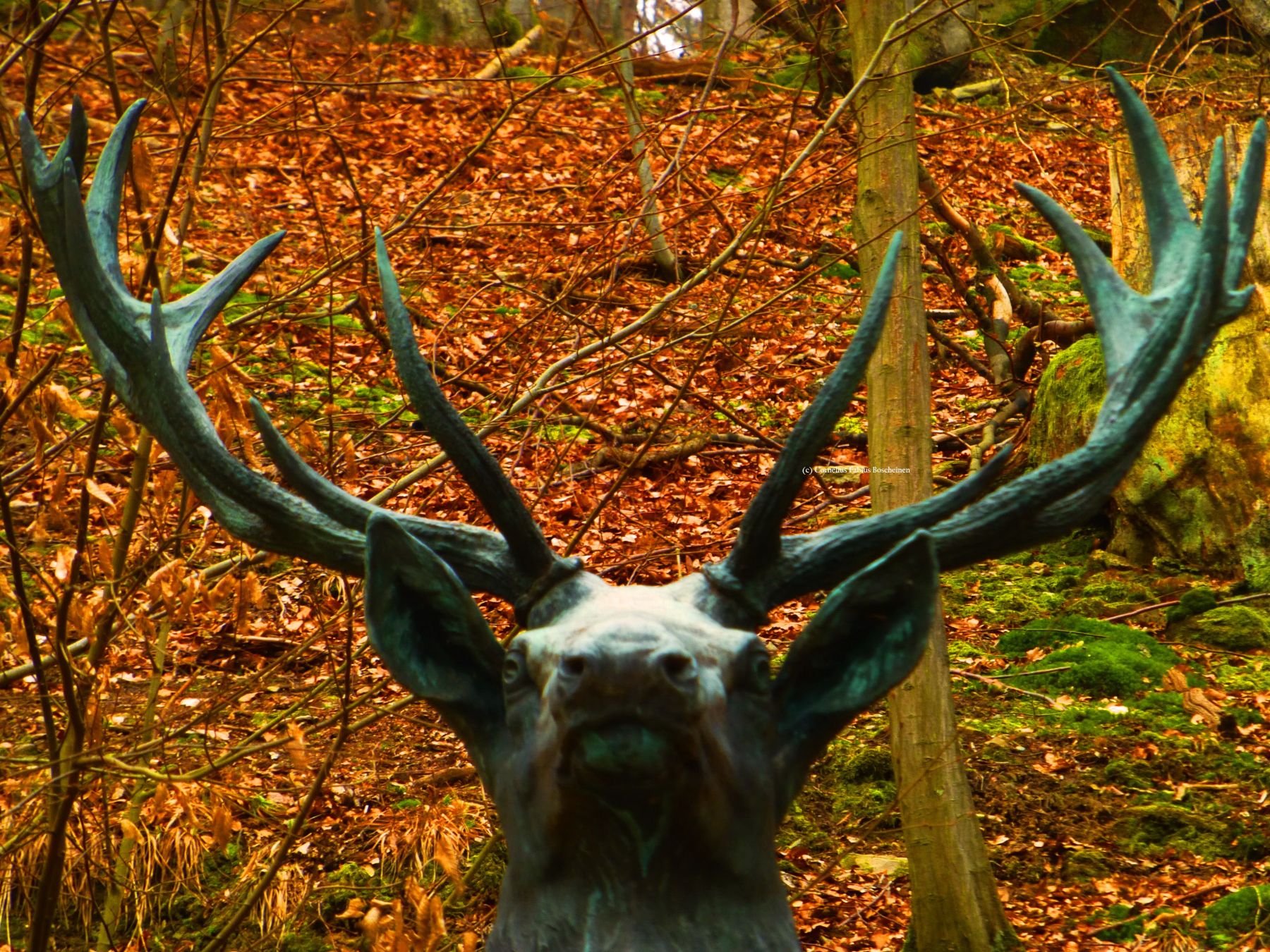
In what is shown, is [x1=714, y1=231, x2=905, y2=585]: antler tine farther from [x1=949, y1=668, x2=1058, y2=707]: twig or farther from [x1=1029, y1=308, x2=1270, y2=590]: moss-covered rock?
[x1=1029, y1=308, x2=1270, y2=590]: moss-covered rock

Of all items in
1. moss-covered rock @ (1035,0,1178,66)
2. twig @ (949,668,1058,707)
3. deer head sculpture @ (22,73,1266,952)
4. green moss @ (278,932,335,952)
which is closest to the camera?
deer head sculpture @ (22,73,1266,952)

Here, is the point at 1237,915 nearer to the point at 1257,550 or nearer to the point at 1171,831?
the point at 1171,831

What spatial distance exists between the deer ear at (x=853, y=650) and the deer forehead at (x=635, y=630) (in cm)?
12

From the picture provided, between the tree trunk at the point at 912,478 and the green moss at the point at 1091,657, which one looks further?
the green moss at the point at 1091,657

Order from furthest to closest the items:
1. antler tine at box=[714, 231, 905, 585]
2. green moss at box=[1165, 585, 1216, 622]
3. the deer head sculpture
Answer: green moss at box=[1165, 585, 1216, 622]
antler tine at box=[714, 231, 905, 585]
the deer head sculpture

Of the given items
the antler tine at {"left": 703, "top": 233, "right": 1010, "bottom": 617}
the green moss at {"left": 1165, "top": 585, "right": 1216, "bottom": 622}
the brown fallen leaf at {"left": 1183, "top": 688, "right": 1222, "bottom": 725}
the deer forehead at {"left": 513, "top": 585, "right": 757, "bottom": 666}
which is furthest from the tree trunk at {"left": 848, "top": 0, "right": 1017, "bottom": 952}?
the deer forehead at {"left": 513, "top": 585, "right": 757, "bottom": 666}

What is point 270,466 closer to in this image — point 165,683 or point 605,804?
point 165,683

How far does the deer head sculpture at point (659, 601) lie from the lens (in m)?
2.06

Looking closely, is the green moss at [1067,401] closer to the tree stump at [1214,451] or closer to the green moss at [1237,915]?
the tree stump at [1214,451]

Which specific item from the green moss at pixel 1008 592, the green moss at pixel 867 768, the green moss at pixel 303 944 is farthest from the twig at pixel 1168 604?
the green moss at pixel 303 944

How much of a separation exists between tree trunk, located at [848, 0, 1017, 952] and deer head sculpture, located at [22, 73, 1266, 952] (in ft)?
8.24

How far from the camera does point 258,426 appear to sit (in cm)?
254

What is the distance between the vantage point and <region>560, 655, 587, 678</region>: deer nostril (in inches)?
74.7

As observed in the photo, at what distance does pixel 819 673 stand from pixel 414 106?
13.2m
